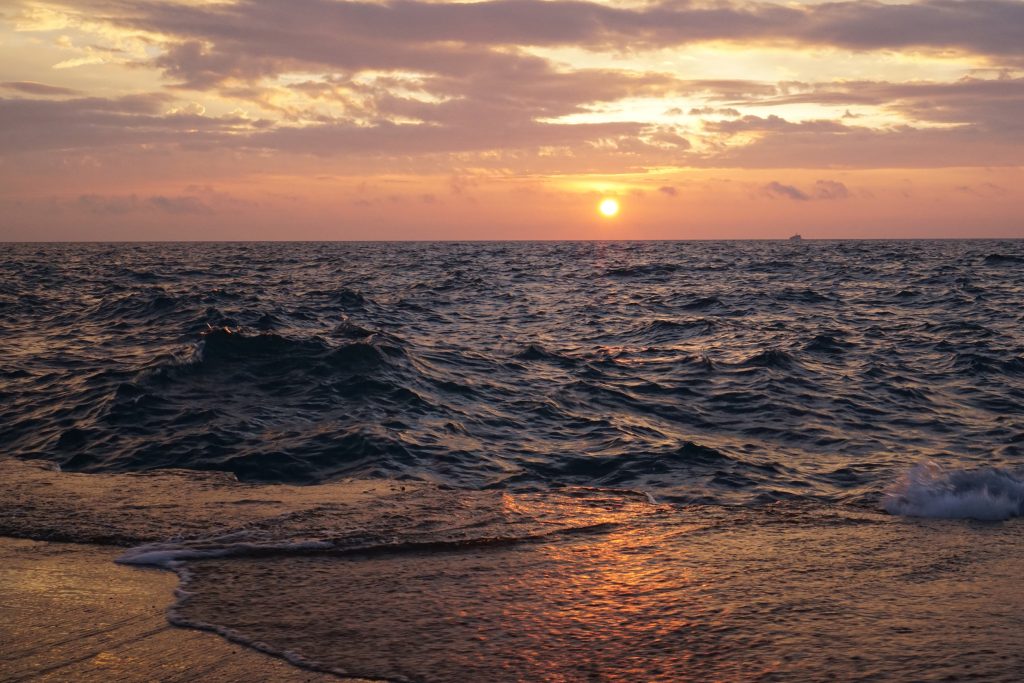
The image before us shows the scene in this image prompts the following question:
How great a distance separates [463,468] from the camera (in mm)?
10539

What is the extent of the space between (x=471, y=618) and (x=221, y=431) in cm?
763

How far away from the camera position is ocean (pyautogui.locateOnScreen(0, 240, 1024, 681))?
4895 millimetres

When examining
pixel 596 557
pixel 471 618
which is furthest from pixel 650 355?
pixel 471 618

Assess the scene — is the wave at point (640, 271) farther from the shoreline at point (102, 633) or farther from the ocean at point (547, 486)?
the shoreline at point (102, 633)

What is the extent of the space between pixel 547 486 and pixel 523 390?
254 inches

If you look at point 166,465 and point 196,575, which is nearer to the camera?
point 196,575

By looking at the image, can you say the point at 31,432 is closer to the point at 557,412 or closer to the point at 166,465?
the point at 166,465

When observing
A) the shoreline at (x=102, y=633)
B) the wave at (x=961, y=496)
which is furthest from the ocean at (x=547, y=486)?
the shoreline at (x=102, y=633)

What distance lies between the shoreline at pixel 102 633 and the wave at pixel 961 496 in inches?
229

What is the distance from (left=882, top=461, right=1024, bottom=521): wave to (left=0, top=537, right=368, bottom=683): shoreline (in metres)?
5.82

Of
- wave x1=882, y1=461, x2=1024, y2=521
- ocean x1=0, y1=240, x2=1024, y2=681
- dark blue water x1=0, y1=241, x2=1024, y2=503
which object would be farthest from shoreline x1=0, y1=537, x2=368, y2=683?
wave x1=882, y1=461, x2=1024, y2=521

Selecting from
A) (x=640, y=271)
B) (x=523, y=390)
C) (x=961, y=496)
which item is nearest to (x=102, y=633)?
(x=961, y=496)

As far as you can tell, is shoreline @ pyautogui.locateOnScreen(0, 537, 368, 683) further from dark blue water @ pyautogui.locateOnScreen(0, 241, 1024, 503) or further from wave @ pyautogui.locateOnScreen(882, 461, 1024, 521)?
wave @ pyautogui.locateOnScreen(882, 461, 1024, 521)

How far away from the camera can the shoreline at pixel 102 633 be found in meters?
4.40
